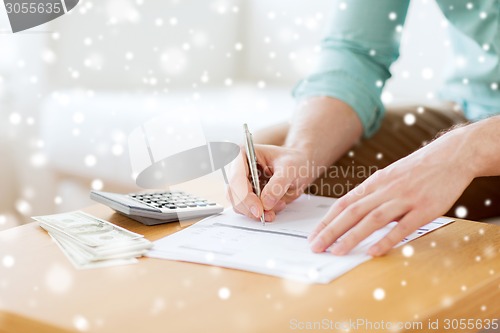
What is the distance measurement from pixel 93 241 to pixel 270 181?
26 cm

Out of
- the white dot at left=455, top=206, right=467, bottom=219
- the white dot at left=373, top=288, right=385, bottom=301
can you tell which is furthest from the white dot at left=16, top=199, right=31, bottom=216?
the white dot at left=373, top=288, right=385, bottom=301

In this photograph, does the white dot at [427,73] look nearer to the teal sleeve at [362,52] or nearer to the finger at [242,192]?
the teal sleeve at [362,52]

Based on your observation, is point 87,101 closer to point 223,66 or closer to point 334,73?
point 223,66

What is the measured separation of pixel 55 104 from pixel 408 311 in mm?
1805

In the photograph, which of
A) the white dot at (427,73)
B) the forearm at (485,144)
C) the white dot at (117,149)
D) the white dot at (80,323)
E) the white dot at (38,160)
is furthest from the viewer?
the white dot at (38,160)

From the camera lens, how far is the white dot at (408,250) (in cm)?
76

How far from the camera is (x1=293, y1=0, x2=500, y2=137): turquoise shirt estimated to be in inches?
50.4

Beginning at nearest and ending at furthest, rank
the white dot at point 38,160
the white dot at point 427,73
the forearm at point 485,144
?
the forearm at point 485,144 < the white dot at point 427,73 < the white dot at point 38,160

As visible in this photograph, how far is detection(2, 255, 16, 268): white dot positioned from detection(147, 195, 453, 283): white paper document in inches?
6.1

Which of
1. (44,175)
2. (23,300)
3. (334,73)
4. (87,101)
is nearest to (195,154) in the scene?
(334,73)

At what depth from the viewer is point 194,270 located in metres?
0.72

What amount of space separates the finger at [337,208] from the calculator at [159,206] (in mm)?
191

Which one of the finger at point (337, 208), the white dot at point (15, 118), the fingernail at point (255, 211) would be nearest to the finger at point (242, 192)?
the fingernail at point (255, 211)

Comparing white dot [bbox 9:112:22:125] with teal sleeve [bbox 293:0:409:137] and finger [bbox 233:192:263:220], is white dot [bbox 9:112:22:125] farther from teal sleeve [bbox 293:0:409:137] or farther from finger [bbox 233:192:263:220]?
finger [bbox 233:192:263:220]
